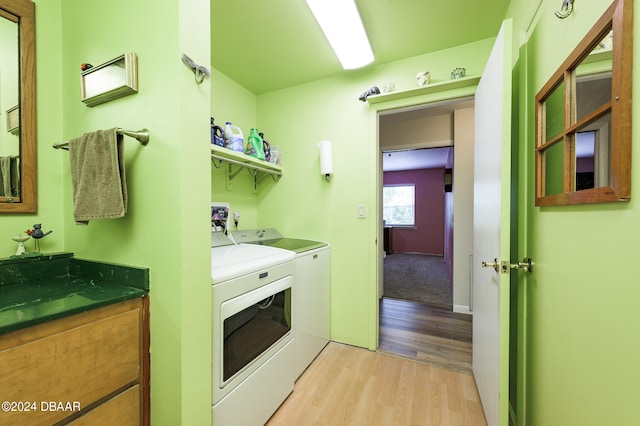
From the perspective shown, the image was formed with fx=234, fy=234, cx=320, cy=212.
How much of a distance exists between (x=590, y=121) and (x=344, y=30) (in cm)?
137

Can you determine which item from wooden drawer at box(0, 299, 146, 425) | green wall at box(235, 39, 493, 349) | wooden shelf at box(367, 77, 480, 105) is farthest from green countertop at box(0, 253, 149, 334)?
wooden shelf at box(367, 77, 480, 105)

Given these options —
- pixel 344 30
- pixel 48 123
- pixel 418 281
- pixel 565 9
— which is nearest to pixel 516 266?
pixel 565 9

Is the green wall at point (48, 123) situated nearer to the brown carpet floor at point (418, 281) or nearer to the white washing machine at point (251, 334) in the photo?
the white washing machine at point (251, 334)

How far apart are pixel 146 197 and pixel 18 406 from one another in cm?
67

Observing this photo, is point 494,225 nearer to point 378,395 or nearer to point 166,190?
point 378,395

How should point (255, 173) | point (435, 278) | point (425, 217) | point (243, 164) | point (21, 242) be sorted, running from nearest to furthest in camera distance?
point (21, 242) < point (243, 164) < point (255, 173) < point (435, 278) < point (425, 217)

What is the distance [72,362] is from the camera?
739 millimetres

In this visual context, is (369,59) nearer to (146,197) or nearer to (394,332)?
(146,197)

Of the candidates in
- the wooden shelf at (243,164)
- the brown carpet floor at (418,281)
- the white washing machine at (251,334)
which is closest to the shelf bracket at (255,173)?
the wooden shelf at (243,164)

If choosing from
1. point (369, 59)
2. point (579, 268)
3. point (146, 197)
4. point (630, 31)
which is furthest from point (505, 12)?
point (146, 197)

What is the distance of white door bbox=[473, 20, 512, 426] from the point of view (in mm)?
1061

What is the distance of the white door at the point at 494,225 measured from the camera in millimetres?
1061

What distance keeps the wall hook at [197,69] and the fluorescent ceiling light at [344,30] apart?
2.66 ft

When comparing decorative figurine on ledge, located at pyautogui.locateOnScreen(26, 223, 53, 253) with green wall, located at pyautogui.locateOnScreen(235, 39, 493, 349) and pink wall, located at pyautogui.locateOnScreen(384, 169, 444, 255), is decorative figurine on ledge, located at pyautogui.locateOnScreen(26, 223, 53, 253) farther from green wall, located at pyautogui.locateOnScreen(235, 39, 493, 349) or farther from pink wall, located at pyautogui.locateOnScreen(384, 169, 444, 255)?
pink wall, located at pyautogui.locateOnScreen(384, 169, 444, 255)
